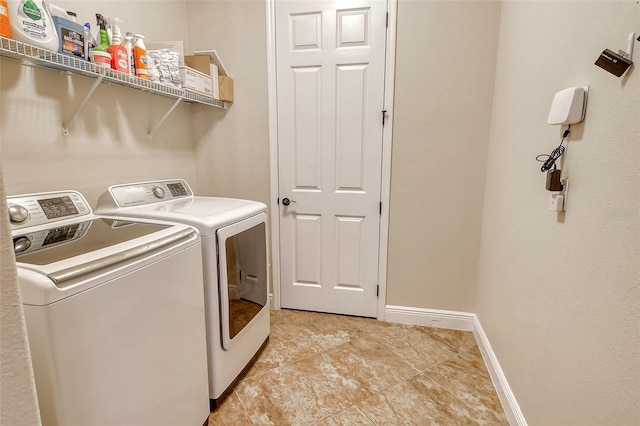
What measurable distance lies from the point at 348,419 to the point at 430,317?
1.12m

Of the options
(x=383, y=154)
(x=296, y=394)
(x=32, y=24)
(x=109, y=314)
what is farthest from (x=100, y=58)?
(x=296, y=394)

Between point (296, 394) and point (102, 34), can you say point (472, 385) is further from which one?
point (102, 34)

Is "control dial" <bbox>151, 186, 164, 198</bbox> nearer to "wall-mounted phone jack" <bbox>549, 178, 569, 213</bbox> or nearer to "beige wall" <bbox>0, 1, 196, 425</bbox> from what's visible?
"beige wall" <bbox>0, 1, 196, 425</bbox>

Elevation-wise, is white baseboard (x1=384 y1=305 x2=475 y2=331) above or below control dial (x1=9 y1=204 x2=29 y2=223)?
below

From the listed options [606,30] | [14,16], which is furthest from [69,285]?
[606,30]

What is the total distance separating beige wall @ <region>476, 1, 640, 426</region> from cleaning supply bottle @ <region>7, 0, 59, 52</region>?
1932mm

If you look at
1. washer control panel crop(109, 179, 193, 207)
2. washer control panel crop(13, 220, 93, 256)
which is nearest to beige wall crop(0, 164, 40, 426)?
washer control panel crop(13, 220, 93, 256)

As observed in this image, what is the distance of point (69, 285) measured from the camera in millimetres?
917

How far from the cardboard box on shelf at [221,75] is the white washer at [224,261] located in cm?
78

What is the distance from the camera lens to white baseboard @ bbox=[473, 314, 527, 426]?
152cm

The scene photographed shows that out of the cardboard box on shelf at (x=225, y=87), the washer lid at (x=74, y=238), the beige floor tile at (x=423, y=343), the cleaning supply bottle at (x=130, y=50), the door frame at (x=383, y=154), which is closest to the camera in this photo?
the washer lid at (x=74, y=238)

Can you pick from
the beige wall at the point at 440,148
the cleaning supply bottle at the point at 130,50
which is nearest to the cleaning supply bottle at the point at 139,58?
the cleaning supply bottle at the point at 130,50

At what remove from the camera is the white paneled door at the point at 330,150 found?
230 centimetres

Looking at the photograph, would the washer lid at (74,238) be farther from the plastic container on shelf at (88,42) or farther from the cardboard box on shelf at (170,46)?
the cardboard box on shelf at (170,46)
